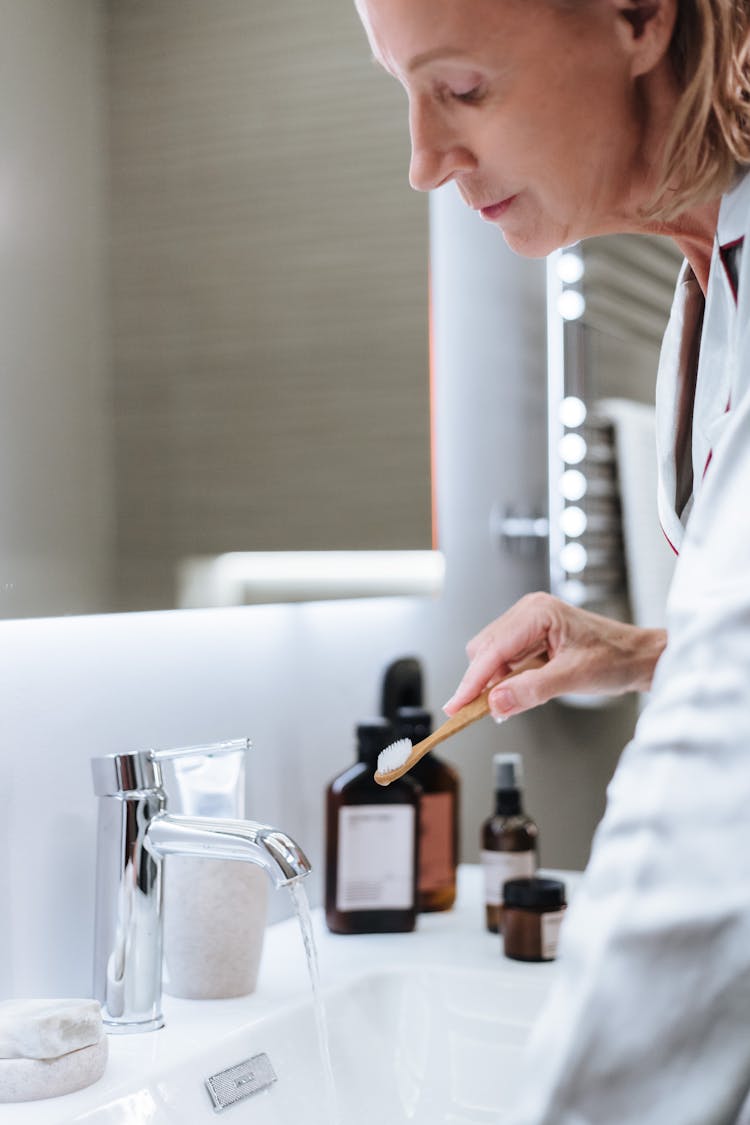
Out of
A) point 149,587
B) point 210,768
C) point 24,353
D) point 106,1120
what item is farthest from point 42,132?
point 106,1120

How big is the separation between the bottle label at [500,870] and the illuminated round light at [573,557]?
53 cm

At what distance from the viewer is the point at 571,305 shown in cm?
155

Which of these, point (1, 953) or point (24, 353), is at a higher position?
point (24, 353)

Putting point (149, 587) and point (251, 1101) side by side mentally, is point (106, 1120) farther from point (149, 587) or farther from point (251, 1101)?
point (149, 587)

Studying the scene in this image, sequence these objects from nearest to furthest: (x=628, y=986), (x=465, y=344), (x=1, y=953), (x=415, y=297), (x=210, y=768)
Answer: (x=628, y=986), (x=1, y=953), (x=210, y=768), (x=415, y=297), (x=465, y=344)

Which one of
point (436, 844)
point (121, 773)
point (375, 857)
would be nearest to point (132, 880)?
point (121, 773)

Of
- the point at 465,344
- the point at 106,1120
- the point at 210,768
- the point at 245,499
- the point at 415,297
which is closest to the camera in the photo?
the point at 106,1120

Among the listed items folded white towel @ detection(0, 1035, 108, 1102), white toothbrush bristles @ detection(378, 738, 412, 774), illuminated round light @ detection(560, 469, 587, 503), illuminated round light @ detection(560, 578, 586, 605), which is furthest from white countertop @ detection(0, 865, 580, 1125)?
illuminated round light @ detection(560, 469, 587, 503)

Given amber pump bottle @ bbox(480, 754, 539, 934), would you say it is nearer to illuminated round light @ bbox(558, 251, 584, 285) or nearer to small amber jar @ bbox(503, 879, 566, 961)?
small amber jar @ bbox(503, 879, 566, 961)

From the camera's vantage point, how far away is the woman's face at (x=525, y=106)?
0.53m

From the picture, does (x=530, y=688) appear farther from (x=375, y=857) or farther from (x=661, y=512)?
(x=375, y=857)

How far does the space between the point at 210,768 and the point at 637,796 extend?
617 millimetres

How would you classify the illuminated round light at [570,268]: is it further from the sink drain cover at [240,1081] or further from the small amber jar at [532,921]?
the sink drain cover at [240,1081]

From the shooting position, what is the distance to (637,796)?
1.03 ft
